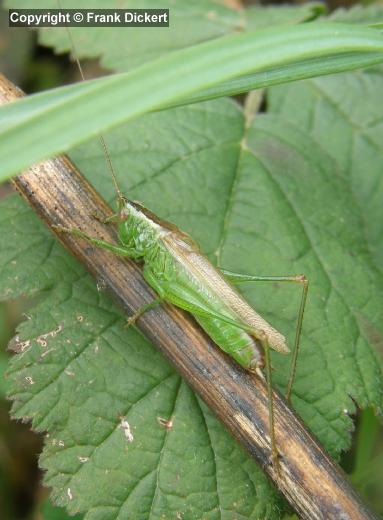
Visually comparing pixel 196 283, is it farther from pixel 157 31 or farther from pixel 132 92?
pixel 157 31

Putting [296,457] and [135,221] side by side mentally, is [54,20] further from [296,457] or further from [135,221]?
[296,457]

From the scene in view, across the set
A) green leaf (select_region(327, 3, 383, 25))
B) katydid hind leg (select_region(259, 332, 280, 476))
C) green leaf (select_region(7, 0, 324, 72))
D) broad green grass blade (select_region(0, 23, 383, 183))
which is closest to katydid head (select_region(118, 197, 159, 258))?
katydid hind leg (select_region(259, 332, 280, 476))

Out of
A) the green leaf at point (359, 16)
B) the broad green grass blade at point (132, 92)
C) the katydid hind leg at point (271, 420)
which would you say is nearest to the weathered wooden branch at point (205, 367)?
the katydid hind leg at point (271, 420)

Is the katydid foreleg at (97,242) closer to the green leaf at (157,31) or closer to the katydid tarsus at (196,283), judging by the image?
the katydid tarsus at (196,283)

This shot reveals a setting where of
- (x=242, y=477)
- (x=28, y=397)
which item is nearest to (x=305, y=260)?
(x=242, y=477)

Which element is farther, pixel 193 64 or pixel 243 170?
pixel 243 170

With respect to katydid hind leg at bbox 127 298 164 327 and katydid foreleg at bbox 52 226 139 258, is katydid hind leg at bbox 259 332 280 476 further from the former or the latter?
katydid foreleg at bbox 52 226 139 258
